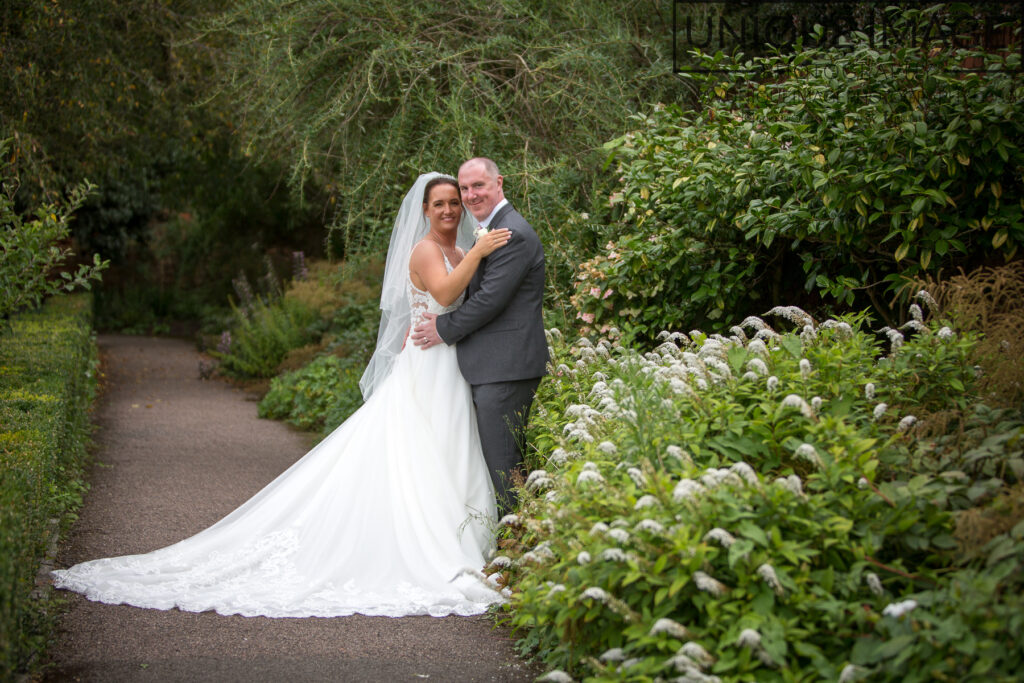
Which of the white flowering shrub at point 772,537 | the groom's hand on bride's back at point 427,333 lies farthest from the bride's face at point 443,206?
the white flowering shrub at point 772,537

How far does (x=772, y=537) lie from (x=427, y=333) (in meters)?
2.49

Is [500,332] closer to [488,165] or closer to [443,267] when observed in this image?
[443,267]

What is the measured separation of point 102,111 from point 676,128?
285 inches

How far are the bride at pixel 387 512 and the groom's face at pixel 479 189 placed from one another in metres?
0.16

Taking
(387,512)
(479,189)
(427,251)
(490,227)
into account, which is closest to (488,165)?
(479,189)

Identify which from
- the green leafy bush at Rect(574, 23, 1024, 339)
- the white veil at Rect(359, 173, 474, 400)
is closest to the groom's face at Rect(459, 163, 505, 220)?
the white veil at Rect(359, 173, 474, 400)

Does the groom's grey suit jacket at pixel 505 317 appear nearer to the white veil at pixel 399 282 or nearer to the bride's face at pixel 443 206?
the bride's face at pixel 443 206

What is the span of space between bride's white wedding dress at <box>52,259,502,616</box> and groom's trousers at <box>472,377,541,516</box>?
0.30 ft

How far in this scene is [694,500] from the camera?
9.80 ft

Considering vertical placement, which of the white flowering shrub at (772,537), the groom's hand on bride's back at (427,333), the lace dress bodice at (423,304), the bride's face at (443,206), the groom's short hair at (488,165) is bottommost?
the white flowering shrub at (772,537)

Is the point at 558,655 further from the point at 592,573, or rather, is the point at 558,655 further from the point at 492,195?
the point at 492,195

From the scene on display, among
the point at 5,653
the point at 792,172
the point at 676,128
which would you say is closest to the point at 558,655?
the point at 5,653

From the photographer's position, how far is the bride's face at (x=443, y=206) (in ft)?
16.2

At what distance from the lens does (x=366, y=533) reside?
4.62m
